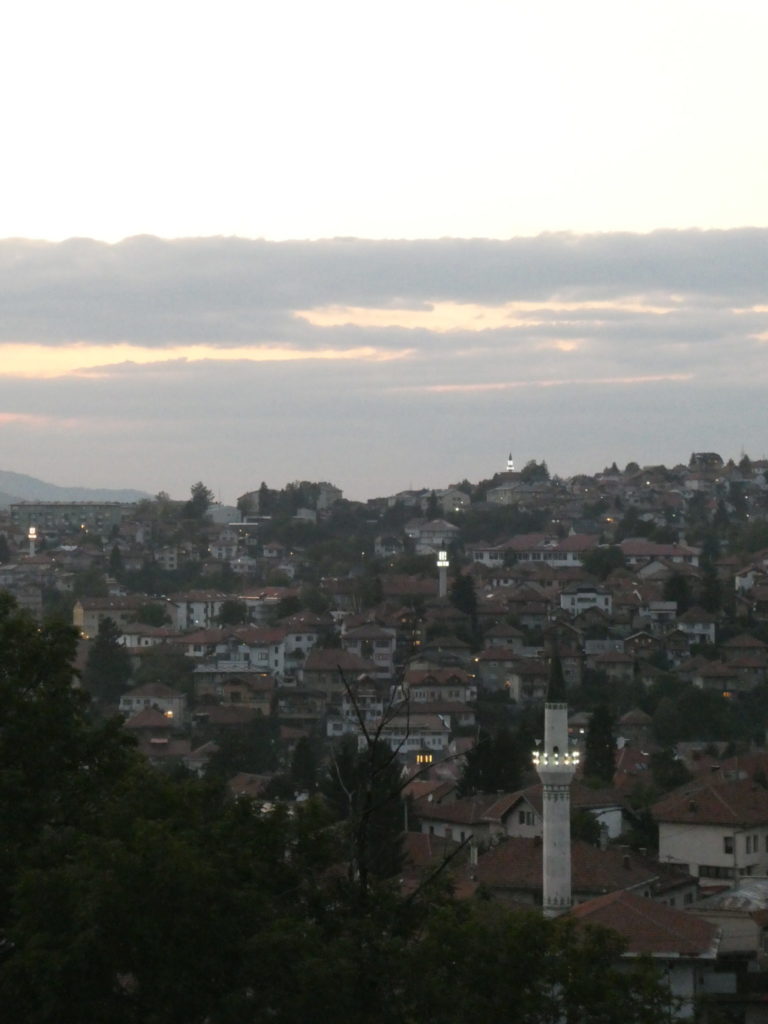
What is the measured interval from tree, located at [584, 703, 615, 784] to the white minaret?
1631 cm

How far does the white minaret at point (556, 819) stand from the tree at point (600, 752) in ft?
53.5

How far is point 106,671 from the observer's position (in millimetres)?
68688

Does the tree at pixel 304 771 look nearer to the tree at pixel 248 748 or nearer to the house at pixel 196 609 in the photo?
the tree at pixel 248 748

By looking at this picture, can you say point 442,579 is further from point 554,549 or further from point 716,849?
point 716,849

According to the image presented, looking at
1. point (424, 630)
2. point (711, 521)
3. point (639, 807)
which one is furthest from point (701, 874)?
point (711, 521)

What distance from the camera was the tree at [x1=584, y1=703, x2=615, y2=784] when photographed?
4747 cm

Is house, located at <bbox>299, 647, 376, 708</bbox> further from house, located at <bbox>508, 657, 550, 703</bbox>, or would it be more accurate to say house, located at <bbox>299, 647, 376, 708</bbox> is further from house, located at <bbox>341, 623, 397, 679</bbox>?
house, located at <bbox>508, 657, 550, 703</bbox>

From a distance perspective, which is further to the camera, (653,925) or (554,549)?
(554,549)

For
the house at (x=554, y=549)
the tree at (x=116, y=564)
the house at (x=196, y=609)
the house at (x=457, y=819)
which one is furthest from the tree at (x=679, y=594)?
the house at (x=457, y=819)

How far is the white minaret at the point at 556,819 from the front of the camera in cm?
2844

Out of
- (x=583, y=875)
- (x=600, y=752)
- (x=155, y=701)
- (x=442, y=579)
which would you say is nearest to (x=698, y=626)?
(x=442, y=579)

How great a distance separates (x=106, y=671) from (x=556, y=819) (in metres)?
41.5

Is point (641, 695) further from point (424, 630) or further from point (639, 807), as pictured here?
point (639, 807)

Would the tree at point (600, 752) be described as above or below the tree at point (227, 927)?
below
